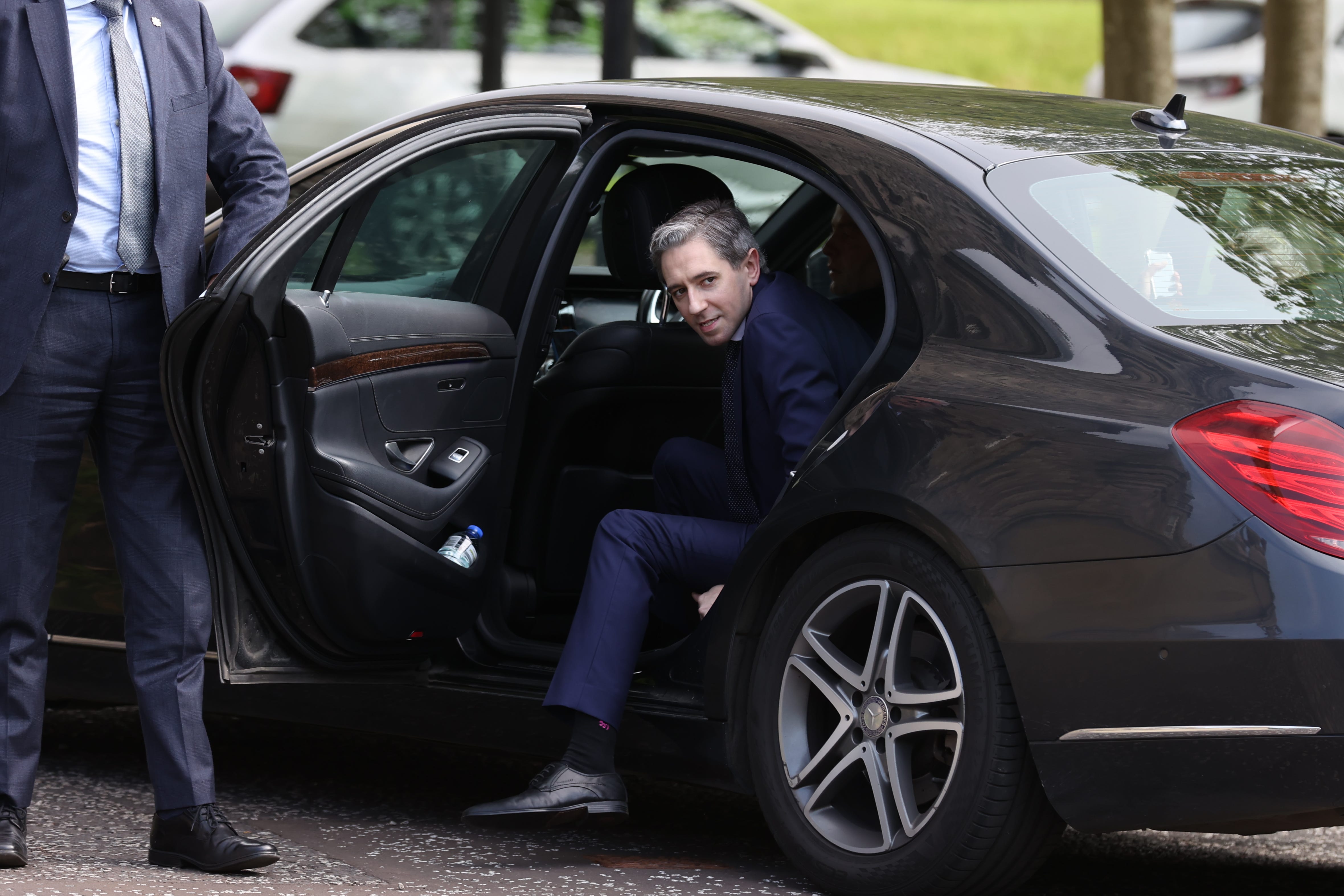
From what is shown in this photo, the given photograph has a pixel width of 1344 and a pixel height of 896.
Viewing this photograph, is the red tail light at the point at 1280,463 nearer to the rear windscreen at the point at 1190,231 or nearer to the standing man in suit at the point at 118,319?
the rear windscreen at the point at 1190,231

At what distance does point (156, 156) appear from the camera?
12.0 feet

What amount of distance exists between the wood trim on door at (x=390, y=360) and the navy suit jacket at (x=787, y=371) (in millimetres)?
609

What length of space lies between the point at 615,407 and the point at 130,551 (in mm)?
1311

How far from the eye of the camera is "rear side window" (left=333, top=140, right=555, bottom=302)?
438cm

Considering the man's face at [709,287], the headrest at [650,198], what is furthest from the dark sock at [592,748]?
the headrest at [650,198]

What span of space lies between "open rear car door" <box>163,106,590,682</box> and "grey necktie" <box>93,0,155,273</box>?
0.18 m

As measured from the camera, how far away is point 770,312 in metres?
3.92

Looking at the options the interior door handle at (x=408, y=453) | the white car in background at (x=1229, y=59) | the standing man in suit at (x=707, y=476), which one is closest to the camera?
the standing man in suit at (x=707, y=476)

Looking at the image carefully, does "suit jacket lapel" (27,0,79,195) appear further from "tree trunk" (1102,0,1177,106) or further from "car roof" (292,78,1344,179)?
"tree trunk" (1102,0,1177,106)

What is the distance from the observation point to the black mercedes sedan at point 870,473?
2973 millimetres

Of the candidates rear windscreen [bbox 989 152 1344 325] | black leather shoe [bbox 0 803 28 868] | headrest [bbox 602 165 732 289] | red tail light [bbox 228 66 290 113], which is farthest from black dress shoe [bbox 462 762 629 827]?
red tail light [bbox 228 66 290 113]

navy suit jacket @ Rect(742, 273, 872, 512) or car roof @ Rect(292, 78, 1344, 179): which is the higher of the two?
car roof @ Rect(292, 78, 1344, 179)

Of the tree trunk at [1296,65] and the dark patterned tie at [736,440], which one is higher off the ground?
the tree trunk at [1296,65]

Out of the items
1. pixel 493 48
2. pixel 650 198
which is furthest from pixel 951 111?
pixel 493 48
